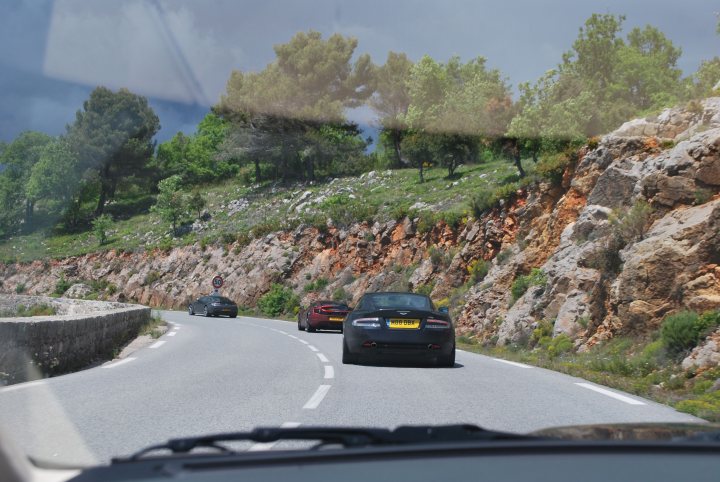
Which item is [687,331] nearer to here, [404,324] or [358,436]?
[404,324]

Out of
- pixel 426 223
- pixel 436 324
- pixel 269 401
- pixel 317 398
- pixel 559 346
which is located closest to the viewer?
pixel 269 401

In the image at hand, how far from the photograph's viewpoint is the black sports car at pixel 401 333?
1322cm

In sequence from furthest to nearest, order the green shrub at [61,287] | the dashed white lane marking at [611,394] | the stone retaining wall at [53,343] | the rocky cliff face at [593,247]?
1. the green shrub at [61,287]
2. the rocky cliff face at [593,247]
3. the stone retaining wall at [53,343]
4. the dashed white lane marking at [611,394]

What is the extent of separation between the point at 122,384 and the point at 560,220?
1910 centimetres

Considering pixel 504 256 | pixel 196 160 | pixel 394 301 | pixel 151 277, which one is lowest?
pixel 151 277

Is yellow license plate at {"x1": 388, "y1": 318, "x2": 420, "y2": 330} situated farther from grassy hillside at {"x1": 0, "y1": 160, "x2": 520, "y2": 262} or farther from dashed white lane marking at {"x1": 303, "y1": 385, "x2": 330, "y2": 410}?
grassy hillside at {"x1": 0, "y1": 160, "x2": 520, "y2": 262}

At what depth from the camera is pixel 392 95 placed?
254 ft

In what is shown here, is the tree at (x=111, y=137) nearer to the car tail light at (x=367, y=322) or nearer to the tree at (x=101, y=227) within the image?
the tree at (x=101, y=227)

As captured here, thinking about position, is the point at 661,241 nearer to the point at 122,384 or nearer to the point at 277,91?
the point at 122,384

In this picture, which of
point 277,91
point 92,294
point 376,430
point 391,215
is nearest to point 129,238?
point 92,294

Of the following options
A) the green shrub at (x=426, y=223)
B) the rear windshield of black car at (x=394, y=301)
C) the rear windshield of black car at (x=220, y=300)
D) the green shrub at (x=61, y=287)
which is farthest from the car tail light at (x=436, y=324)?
the green shrub at (x=61, y=287)

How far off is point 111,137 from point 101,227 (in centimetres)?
1359

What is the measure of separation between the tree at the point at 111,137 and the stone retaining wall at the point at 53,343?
221 feet

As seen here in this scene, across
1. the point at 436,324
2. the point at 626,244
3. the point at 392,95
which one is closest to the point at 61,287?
the point at 392,95
